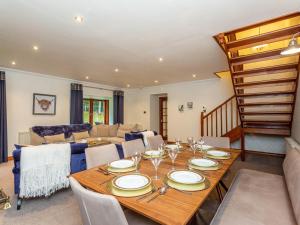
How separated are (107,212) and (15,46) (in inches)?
141

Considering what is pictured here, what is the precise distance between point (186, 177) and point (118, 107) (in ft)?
20.2

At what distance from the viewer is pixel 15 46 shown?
3.05 metres

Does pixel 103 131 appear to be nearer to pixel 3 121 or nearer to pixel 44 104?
pixel 44 104

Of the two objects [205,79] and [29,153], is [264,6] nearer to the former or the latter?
[29,153]

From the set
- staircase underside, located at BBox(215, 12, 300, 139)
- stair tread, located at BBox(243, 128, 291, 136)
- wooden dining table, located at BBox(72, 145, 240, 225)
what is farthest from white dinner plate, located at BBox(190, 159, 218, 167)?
stair tread, located at BBox(243, 128, 291, 136)

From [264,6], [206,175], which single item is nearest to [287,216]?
[206,175]

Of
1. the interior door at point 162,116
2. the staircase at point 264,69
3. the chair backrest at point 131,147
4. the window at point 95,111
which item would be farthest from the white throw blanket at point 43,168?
the interior door at point 162,116

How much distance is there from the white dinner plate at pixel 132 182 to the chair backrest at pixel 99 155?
62cm

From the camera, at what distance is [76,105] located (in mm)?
5777

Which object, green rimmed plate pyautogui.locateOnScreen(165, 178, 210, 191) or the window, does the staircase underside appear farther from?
the window

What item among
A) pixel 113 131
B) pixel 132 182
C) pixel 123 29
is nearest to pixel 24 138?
pixel 113 131

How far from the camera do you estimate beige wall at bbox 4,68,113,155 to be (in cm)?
454

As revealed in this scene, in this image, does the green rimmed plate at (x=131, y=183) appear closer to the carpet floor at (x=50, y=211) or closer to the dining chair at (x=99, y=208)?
the dining chair at (x=99, y=208)

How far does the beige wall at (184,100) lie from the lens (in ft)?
18.7
